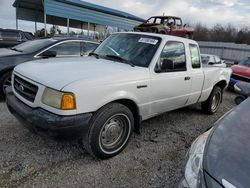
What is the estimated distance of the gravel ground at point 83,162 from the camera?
111 inches

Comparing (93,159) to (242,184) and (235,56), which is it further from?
(235,56)

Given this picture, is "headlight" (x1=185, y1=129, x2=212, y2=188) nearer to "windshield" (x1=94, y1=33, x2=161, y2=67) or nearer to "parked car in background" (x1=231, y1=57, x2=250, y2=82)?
"windshield" (x1=94, y1=33, x2=161, y2=67)

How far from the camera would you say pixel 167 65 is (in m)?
3.93

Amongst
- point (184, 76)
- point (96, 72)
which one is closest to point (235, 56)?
point (184, 76)

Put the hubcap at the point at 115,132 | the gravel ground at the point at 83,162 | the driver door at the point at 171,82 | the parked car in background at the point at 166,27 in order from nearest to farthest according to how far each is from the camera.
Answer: the gravel ground at the point at 83,162
the hubcap at the point at 115,132
the driver door at the point at 171,82
the parked car in background at the point at 166,27

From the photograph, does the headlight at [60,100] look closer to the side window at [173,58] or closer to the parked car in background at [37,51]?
the side window at [173,58]

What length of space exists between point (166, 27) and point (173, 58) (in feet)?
45.6

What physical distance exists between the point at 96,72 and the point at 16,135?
1844 millimetres

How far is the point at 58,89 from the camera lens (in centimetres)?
273

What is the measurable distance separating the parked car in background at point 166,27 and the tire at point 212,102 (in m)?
11.6

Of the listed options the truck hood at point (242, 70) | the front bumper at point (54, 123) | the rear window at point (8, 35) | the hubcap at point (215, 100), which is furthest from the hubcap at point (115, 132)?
the rear window at point (8, 35)

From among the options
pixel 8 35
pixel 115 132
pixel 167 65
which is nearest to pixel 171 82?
pixel 167 65

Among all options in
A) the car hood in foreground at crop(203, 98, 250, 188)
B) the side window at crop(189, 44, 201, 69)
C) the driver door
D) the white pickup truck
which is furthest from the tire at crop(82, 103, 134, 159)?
the side window at crop(189, 44, 201, 69)

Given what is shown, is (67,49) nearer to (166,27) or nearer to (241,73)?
(241,73)
